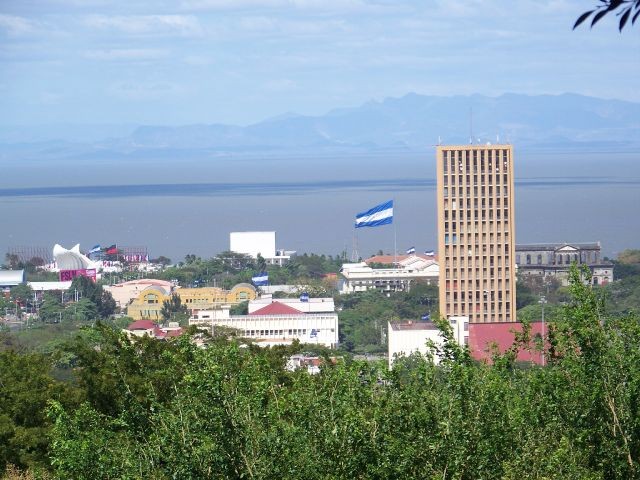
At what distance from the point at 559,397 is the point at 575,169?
179m

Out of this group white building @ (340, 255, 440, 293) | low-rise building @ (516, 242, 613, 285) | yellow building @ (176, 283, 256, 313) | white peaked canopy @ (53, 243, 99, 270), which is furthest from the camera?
white peaked canopy @ (53, 243, 99, 270)

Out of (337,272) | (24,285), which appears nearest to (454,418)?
(24,285)

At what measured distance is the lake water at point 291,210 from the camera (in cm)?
9038

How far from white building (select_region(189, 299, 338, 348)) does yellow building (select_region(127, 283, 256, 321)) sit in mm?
5080

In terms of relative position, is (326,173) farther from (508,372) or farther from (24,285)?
(508,372)

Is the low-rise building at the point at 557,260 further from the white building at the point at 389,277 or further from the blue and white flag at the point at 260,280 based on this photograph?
the blue and white flag at the point at 260,280

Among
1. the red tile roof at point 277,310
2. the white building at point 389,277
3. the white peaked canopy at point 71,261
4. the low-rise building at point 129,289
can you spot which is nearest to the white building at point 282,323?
the red tile roof at point 277,310

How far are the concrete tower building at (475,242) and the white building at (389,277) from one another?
77.5ft

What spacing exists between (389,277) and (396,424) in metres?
51.0

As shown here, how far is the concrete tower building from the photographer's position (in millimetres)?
35750

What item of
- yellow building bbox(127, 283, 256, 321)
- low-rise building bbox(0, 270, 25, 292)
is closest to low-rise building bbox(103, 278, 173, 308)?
yellow building bbox(127, 283, 256, 321)

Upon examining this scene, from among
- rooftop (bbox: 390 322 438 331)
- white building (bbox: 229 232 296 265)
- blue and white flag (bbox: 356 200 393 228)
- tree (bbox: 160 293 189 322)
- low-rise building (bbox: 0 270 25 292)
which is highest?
blue and white flag (bbox: 356 200 393 228)

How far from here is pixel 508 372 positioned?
12.9m

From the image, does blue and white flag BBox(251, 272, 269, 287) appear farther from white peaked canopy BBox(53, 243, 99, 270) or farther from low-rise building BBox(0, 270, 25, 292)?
low-rise building BBox(0, 270, 25, 292)
